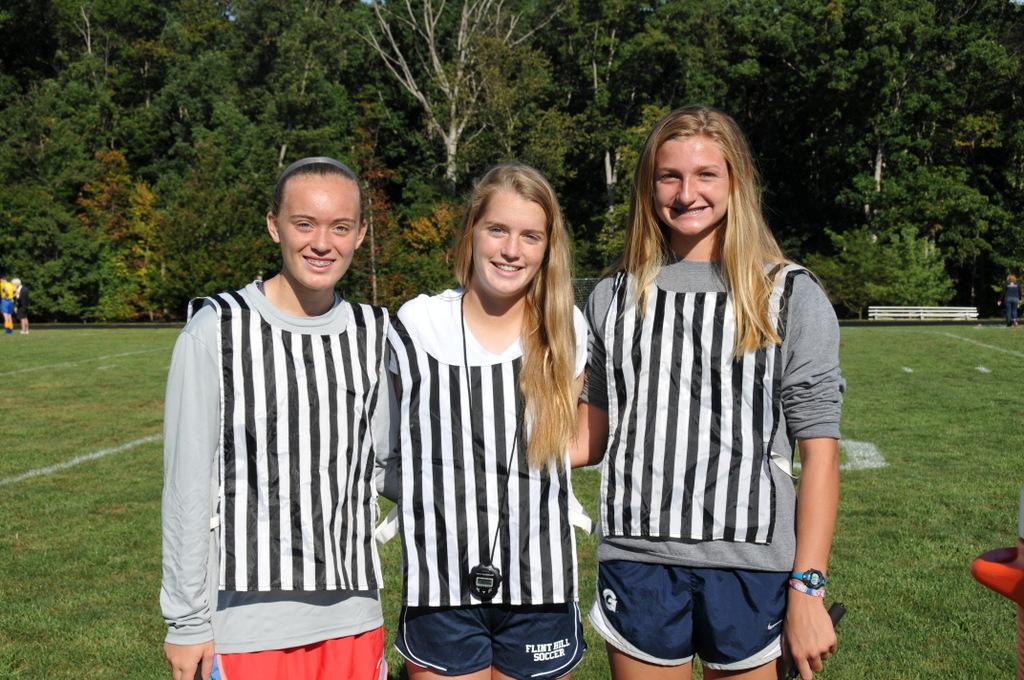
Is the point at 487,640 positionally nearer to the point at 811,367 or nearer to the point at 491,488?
the point at 491,488

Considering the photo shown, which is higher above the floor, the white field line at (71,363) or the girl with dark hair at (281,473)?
the girl with dark hair at (281,473)

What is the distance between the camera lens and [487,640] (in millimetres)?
2604

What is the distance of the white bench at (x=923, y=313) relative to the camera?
3316 centimetres

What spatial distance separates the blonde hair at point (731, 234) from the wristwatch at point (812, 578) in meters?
0.56

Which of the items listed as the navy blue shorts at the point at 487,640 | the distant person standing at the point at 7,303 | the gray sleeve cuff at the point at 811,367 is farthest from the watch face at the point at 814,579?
the distant person standing at the point at 7,303

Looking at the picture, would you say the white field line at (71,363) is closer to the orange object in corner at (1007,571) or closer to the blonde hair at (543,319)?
the blonde hair at (543,319)

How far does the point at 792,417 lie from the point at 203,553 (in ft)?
4.98

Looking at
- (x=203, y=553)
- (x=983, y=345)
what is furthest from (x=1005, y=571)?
(x=983, y=345)

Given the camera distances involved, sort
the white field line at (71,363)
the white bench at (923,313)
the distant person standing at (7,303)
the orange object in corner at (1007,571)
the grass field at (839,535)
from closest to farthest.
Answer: the orange object in corner at (1007,571), the grass field at (839,535), the white field line at (71,363), the distant person standing at (7,303), the white bench at (923,313)

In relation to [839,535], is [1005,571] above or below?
above

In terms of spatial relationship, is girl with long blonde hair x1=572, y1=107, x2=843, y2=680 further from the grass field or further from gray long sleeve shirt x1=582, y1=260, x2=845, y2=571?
the grass field

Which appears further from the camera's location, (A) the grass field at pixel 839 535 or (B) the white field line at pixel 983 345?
(B) the white field line at pixel 983 345

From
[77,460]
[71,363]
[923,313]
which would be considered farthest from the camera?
[923,313]

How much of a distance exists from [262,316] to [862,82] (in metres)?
39.8
